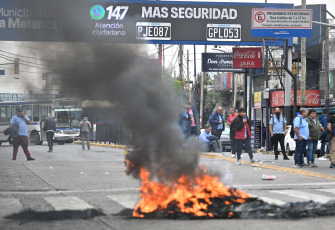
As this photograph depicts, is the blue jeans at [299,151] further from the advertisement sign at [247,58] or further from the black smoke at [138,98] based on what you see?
the advertisement sign at [247,58]

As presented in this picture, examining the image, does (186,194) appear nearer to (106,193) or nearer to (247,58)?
(106,193)

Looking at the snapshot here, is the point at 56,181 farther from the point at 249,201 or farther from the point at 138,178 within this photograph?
the point at 249,201

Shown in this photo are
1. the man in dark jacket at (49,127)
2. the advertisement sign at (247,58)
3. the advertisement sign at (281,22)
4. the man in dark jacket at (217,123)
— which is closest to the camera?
the man in dark jacket at (217,123)

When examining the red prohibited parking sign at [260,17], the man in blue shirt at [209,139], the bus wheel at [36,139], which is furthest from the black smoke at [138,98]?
the bus wheel at [36,139]

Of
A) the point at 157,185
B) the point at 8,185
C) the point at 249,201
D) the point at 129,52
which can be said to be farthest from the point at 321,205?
the point at 8,185

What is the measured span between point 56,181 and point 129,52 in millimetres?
4549

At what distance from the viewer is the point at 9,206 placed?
9.04m

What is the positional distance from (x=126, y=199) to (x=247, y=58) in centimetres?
2061

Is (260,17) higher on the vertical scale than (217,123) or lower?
higher

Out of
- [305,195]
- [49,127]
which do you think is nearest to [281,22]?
[49,127]

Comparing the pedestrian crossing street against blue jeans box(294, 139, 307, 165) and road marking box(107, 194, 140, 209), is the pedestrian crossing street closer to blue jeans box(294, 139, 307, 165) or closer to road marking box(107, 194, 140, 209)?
road marking box(107, 194, 140, 209)

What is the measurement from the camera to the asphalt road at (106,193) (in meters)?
7.31

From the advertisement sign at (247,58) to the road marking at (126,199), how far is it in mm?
19874

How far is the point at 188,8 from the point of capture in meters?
27.7
